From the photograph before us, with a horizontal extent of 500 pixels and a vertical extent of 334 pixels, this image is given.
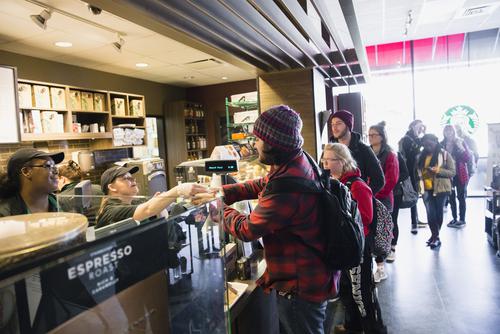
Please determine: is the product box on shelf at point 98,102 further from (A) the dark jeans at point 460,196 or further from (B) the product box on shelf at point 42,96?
(A) the dark jeans at point 460,196

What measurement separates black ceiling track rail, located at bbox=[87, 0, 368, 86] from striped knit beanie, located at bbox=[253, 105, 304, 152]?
592mm

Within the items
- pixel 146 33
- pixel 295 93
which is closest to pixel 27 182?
pixel 295 93

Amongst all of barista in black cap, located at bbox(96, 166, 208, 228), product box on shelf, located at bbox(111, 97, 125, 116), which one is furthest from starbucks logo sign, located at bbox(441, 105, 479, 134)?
barista in black cap, located at bbox(96, 166, 208, 228)

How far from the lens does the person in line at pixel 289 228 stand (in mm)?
1486

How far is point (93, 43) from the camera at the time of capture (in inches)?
187

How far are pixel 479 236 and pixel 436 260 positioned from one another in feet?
4.14

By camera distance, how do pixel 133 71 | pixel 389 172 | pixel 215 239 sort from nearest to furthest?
pixel 215 239 < pixel 389 172 < pixel 133 71

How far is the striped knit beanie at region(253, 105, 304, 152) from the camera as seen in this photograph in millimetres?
1516

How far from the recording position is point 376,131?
3779 mm

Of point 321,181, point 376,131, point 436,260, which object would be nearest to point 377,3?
point 376,131

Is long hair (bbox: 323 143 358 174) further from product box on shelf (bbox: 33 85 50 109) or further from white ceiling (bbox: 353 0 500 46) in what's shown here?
product box on shelf (bbox: 33 85 50 109)

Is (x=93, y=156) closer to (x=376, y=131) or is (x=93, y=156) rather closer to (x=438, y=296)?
(x=376, y=131)

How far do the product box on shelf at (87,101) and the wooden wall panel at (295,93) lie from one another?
346 centimetres

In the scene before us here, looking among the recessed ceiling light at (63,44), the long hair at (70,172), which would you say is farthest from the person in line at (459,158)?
the recessed ceiling light at (63,44)
